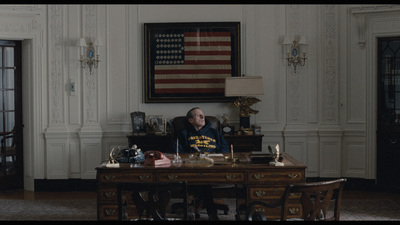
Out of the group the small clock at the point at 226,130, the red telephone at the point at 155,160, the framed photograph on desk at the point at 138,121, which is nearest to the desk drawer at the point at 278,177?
the red telephone at the point at 155,160

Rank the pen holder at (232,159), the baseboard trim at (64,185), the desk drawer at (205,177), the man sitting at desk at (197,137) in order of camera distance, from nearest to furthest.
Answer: the desk drawer at (205,177) → the pen holder at (232,159) → the man sitting at desk at (197,137) → the baseboard trim at (64,185)

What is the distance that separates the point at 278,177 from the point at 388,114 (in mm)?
3327

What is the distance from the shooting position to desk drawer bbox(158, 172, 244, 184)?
4812 mm

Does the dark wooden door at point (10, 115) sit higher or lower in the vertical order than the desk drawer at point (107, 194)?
higher

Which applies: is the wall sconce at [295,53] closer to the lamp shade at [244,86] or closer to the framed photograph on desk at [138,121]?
the lamp shade at [244,86]

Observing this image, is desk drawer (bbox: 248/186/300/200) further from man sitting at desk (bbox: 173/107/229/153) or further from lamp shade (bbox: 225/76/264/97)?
lamp shade (bbox: 225/76/264/97)

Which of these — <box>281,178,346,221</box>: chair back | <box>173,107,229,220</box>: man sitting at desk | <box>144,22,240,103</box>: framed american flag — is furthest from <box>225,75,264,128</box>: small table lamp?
<box>281,178,346,221</box>: chair back

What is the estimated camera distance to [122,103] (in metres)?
7.79

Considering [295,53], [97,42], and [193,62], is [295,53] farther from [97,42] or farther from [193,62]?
[97,42]

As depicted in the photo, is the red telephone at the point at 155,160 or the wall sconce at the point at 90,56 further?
the wall sconce at the point at 90,56

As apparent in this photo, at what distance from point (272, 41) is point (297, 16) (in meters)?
0.55

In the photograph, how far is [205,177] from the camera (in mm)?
4824

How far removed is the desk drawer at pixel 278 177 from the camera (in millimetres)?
4848

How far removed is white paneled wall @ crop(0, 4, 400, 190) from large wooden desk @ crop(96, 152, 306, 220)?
289 cm
